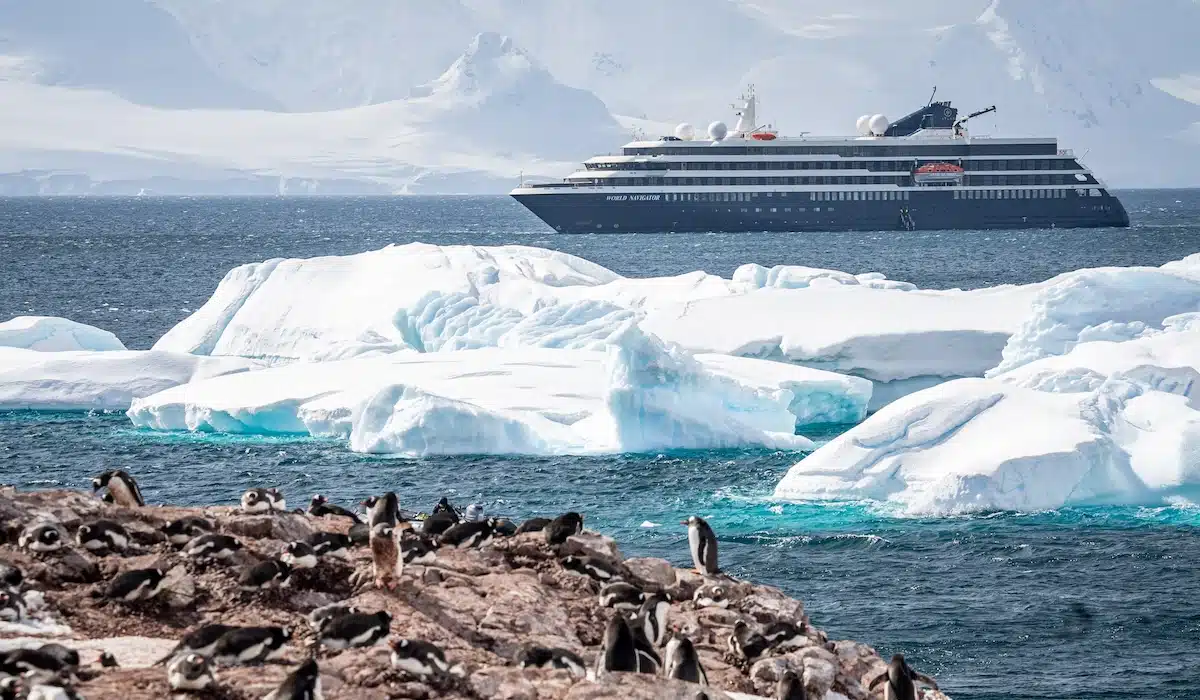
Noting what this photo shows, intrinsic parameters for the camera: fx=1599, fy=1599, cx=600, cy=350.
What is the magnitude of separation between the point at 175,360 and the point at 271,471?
12423 millimetres

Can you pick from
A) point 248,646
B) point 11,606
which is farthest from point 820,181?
point 248,646

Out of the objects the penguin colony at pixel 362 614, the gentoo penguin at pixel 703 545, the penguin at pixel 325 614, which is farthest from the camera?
the gentoo penguin at pixel 703 545

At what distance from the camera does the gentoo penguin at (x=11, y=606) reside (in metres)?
12.7

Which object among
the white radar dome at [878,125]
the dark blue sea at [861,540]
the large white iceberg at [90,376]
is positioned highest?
the white radar dome at [878,125]

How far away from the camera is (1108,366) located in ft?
112

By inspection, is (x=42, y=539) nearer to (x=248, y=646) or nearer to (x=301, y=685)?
(x=248, y=646)

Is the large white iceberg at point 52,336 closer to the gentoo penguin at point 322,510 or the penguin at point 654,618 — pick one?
the gentoo penguin at point 322,510

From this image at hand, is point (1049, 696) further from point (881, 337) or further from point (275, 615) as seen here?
point (881, 337)

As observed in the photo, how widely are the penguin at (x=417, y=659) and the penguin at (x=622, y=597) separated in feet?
10.1

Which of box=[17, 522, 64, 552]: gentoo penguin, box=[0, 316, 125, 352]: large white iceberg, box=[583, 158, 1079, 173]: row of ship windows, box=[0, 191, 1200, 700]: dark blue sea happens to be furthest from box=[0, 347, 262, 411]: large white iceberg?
box=[583, 158, 1079, 173]: row of ship windows

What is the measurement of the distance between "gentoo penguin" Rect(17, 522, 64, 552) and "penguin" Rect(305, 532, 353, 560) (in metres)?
2.17

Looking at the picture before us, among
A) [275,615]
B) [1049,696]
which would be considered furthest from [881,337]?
[275,615]

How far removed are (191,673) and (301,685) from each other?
0.96 m

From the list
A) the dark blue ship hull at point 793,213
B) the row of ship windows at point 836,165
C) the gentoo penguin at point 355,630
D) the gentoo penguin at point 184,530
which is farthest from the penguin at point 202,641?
the dark blue ship hull at point 793,213
